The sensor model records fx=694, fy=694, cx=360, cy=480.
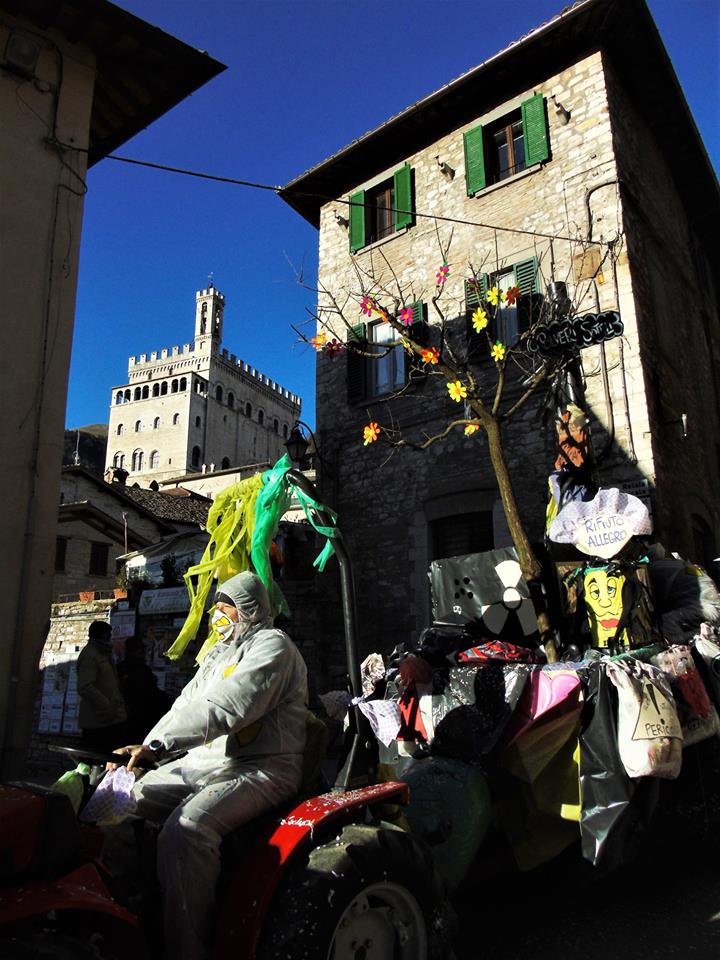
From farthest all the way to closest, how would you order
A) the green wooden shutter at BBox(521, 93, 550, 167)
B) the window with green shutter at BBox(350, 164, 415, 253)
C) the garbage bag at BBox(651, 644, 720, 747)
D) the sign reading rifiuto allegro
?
the window with green shutter at BBox(350, 164, 415, 253) < the green wooden shutter at BBox(521, 93, 550, 167) < the sign reading rifiuto allegro < the garbage bag at BBox(651, 644, 720, 747)

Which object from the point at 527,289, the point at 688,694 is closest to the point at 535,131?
the point at 527,289

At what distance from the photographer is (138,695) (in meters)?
7.87

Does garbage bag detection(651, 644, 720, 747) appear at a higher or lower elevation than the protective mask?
lower

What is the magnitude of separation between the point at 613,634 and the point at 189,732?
3.51 meters

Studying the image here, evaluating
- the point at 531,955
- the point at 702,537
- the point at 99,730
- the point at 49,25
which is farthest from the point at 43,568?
the point at 702,537

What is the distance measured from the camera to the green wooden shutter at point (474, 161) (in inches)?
492

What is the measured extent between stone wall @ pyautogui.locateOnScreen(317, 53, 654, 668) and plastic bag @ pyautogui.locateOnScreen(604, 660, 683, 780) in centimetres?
624

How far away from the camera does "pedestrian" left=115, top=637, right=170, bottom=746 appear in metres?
7.78

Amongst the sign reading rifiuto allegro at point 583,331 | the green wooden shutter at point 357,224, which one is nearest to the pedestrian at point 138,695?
the sign reading rifiuto allegro at point 583,331

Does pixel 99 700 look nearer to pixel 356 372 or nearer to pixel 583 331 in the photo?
pixel 583 331

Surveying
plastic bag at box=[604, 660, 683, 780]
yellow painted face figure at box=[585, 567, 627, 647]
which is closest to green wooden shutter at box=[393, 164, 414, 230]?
yellow painted face figure at box=[585, 567, 627, 647]

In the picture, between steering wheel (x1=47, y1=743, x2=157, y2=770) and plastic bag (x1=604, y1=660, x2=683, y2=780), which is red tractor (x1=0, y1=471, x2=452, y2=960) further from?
plastic bag (x1=604, y1=660, x2=683, y2=780)

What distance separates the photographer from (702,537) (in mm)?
11742

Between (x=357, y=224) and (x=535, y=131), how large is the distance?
3.91m
